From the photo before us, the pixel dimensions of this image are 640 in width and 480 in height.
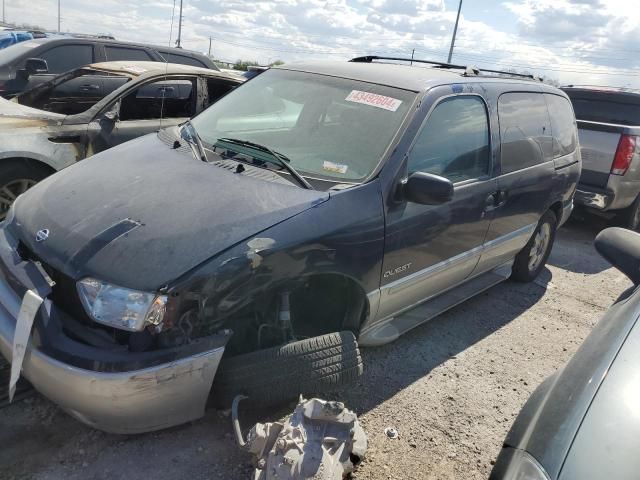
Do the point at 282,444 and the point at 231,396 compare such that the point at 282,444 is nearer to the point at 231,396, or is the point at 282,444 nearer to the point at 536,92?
the point at 231,396

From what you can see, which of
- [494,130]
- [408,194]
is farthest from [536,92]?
[408,194]

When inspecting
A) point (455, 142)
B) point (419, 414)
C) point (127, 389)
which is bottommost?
point (419, 414)

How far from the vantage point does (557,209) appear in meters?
5.05

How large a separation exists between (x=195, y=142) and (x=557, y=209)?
350 centimetres

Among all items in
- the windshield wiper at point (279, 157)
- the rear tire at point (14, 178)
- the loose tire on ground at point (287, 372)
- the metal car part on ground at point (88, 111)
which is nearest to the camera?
the loose tire on ground at point (287, 372)

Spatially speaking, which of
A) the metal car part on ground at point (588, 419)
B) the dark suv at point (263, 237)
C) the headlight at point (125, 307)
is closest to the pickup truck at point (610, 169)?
the dark suv at point (263, 237)

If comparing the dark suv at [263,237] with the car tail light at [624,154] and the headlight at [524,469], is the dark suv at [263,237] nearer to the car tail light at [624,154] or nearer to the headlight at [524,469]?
the headlight at [524,469]

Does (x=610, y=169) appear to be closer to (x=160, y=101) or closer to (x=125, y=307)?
(x=160, y=101)

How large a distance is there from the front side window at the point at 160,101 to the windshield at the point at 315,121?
63.5 inches

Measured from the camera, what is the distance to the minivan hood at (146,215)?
A: 229 cm

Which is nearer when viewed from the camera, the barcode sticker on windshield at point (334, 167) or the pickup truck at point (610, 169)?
the barcode sticker on windshield at point (334, 167)

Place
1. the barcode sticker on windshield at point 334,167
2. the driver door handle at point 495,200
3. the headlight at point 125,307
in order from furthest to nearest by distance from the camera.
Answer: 1. the driver door handle at point 495,200
2. the barcode sticker on windshield at point 334,167
3. the headlight at point 125,307

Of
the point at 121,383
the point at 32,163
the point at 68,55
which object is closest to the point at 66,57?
the point at 68,55

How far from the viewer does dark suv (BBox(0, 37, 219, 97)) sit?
7.08m
